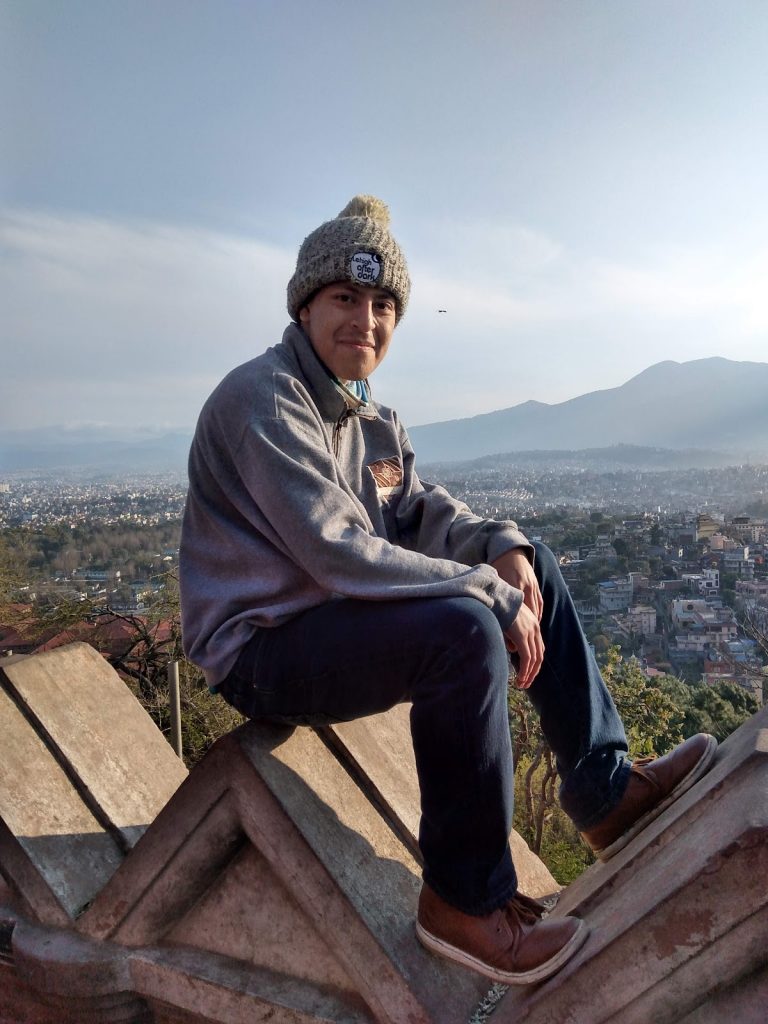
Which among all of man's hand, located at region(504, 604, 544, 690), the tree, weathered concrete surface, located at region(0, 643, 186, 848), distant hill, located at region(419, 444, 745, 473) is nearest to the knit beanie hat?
man's hand, located at region(504, 604, 544, 690)

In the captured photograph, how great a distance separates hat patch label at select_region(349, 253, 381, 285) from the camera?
1.89 metres

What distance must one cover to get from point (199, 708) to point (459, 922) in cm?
829

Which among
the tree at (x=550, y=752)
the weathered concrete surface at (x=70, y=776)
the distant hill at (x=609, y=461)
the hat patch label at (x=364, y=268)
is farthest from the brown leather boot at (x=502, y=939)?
the distant hill at (x=609, y=461)

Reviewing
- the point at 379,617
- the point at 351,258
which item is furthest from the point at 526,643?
the point at 351,258

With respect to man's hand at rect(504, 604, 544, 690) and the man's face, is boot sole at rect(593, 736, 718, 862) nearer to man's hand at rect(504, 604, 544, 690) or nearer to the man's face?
man's hand at rect(504, 604, 544, 690)

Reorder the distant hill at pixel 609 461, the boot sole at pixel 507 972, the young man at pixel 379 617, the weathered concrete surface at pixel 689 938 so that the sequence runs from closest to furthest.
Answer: the weathered concrete surface at pixel 689 938
the boot sole at pixel 507 972
the young man at pixel 379 617
the distant hill at pixel 609 461

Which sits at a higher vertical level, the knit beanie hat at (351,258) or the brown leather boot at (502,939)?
the knit beanie hat at (351,258)

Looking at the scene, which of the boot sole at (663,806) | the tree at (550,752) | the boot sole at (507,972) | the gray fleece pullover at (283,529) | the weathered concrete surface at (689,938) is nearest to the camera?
the weathered concrete surface at (689,938)

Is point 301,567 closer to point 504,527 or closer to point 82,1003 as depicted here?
point 504,527

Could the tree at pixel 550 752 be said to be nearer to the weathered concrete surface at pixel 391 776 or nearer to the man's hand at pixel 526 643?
the weathered concrete surface at pixel 391 776

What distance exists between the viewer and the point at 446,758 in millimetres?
1458

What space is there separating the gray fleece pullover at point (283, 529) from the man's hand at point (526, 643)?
→ 3cm

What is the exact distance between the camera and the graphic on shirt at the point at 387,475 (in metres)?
2.17

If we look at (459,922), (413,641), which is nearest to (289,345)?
(413,641)
